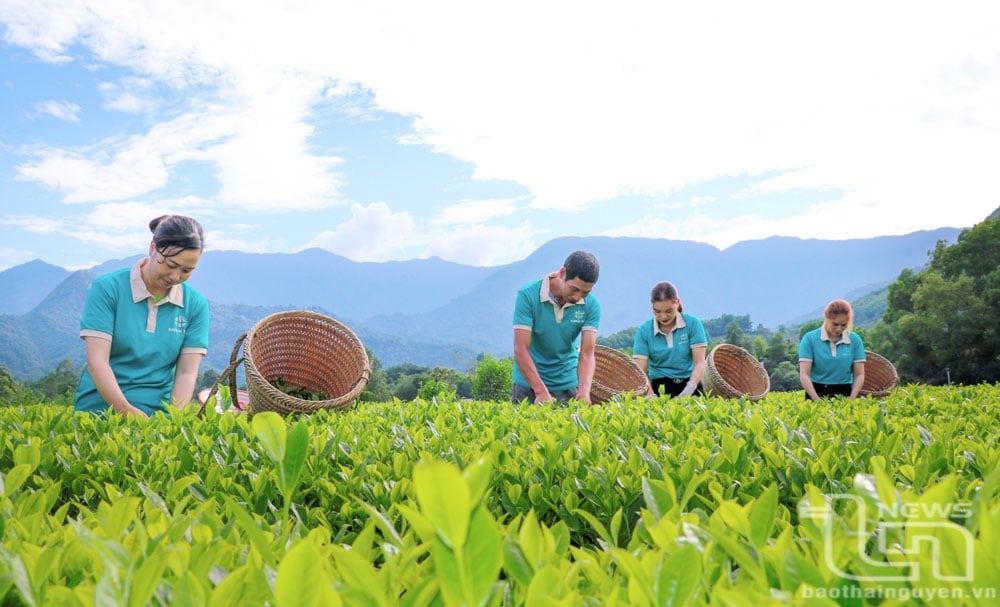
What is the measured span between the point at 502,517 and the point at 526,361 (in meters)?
4.11

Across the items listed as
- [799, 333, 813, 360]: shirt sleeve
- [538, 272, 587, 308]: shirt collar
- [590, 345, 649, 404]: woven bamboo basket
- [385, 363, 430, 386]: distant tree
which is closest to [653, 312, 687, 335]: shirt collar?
[590, 345, 649, 404]: woven bamboo basket

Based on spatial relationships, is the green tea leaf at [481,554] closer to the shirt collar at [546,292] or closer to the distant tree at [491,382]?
the shirt collar at [546,292]

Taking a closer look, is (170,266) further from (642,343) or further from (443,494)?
(642,343)

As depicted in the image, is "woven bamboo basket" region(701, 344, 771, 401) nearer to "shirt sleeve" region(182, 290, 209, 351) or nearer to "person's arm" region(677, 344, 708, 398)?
"person's arm" region(677, 344, 708, 398)

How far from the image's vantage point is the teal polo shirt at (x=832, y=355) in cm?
788

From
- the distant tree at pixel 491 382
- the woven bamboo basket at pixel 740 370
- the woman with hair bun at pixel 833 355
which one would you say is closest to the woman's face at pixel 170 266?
the woven bamboo basket at pixel 740 370

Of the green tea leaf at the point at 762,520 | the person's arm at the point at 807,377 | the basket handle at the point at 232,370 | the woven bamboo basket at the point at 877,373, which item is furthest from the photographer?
the woven bamboo basket at the point at 877,373

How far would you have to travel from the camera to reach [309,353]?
5688 millimetres

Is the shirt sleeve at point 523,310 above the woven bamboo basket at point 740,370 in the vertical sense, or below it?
above

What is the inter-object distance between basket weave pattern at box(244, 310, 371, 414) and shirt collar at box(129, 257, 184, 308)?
0.54 metres

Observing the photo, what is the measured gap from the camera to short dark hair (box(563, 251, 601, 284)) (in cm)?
548

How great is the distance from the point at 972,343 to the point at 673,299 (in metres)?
30.1

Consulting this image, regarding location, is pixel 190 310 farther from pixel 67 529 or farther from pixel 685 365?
pixel 685 365

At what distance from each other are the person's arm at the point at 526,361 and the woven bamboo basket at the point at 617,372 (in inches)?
73.9
